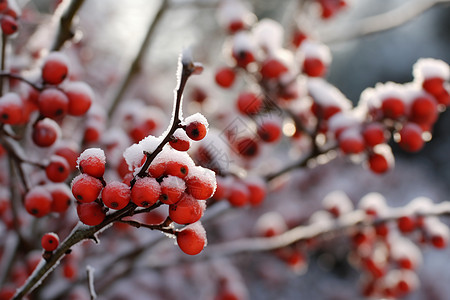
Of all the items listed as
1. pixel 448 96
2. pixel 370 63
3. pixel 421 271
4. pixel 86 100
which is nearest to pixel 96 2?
pixel 86 100

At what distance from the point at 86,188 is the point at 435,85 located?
1328 millimetres

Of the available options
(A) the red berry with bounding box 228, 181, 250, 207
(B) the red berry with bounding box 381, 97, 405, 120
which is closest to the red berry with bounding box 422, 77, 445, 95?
(B) the red berry with bounding box 381, 97, 405, 120

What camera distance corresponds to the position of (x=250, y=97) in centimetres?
189

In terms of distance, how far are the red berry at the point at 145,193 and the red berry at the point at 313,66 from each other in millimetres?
1196

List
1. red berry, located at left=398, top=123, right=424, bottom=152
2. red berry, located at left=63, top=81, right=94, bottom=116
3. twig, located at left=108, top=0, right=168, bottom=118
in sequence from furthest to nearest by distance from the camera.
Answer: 1. twig, located at left=108, top=0, right=168, bottom=118
2. red berry, located at left=398, top=123, right=424, bottom=152
3. red berry, located at left=63, top=81, right=94, bottom=116

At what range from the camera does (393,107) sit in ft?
5.01

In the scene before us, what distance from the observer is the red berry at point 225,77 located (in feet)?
6.50

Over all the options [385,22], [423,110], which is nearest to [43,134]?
[423,110]

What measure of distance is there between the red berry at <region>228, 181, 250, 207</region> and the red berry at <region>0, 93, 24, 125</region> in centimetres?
85

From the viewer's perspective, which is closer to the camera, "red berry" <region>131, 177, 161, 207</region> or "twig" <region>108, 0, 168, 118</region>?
"red berry" <region>131, 177, 161, 207</region>

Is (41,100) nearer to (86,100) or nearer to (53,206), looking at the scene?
(86,100)

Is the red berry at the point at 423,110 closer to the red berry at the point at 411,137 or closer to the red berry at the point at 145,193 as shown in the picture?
the red berry at the point at 411,137

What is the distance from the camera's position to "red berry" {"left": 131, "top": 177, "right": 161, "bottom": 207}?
2.58ft

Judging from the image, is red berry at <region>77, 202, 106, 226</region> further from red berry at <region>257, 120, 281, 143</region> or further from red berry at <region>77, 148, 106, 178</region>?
red berry at <region>257, 120, 281, 143</region>
